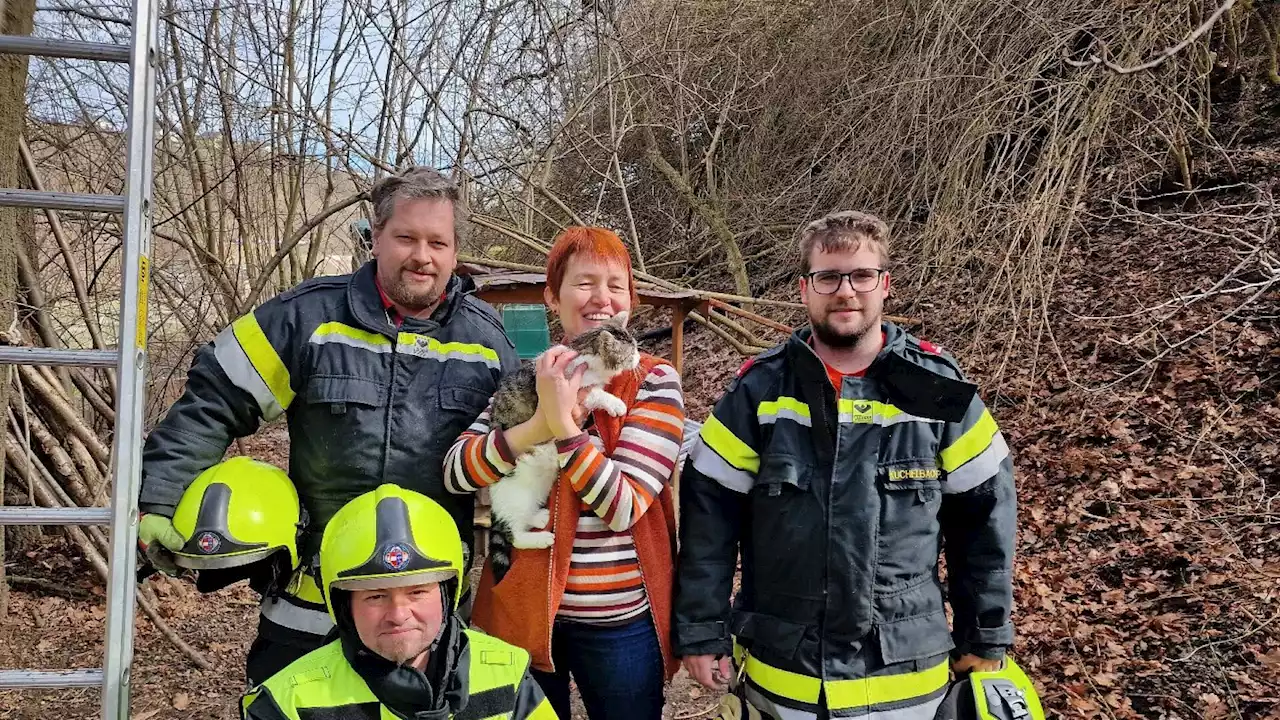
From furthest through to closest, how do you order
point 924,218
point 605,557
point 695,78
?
point 695,78
point 924,218
point 605,557

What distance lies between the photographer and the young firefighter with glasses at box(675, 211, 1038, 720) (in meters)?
2.48

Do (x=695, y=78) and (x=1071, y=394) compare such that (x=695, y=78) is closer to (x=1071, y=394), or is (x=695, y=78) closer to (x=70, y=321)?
(x=1071, y=394)

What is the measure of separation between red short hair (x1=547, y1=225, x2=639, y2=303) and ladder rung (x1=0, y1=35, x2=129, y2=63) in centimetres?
144

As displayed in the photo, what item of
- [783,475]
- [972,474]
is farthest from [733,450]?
[972,474]

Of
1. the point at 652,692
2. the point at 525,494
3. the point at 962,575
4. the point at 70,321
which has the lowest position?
the point at 652,692

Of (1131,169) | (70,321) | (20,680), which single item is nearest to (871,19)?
(1131,169)

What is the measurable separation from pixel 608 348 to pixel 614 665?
38.0 inches

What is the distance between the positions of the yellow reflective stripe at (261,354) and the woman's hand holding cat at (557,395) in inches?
35.0

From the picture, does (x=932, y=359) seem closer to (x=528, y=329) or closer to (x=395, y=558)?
(x=395, y=558)

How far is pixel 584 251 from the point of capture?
2.65m

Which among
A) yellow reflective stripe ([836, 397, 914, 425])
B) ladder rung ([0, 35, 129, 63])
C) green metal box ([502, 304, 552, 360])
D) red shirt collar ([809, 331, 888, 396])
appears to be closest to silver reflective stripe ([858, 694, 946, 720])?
yellow reflective stripe ([836, 397, 914, 425])

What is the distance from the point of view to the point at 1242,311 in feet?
23.9

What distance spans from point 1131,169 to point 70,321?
10149 mm

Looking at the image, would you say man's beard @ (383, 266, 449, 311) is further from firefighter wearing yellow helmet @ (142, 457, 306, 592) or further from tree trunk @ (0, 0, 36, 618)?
tree trunk @ (0, 0, 36, 618)
